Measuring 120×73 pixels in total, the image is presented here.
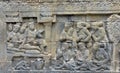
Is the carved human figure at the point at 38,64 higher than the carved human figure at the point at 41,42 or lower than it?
lower

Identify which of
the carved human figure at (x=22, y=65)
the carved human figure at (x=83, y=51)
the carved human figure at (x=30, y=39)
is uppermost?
the carved human figure at (x=30, y=39)

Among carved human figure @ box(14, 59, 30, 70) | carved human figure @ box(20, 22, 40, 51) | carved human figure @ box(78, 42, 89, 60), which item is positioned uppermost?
carved human figure @ box(20, 22, 40, 51)

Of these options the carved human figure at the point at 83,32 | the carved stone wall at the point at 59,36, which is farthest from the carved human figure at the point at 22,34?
the carved human figure at the point at 83,32

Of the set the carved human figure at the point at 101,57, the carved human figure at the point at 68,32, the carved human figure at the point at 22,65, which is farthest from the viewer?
the carved human figure at the point at 22,65

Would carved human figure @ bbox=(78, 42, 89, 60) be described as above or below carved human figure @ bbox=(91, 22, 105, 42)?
below

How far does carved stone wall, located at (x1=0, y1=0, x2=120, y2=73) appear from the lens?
26.5ft

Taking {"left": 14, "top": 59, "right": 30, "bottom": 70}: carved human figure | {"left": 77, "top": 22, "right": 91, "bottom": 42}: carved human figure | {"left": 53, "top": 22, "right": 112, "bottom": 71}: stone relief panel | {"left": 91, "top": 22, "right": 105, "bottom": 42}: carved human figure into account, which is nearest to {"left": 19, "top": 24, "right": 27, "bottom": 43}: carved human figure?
{"left": 14, "top": 59, "right": 30, "bottom": 70}: carved human figure

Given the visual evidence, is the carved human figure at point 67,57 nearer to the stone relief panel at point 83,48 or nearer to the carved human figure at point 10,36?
the stone relief panel at point 83,48

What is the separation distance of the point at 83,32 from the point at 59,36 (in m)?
0.55

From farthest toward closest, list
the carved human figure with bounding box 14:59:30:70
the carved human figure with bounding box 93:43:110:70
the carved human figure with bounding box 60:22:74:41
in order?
the carved human figure with bounding box 14:59:30:70
the carved human figure with bounding box 60:22:74:41
the carved human figure with bounding box 93:43:110:70

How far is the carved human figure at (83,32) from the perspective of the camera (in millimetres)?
8094

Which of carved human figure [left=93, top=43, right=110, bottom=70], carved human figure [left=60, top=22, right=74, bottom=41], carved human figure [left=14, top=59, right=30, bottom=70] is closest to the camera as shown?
carved human figure [left=93, top=43, right=110, bottom=70]

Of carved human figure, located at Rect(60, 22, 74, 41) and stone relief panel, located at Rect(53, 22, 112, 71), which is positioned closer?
stone relief panel, located at Rect(53, 22, 112, 71)

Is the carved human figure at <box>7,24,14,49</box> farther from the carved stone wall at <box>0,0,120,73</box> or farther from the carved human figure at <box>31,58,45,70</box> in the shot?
the carved human figure at <box>31,58,45,70</box>
